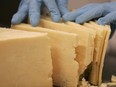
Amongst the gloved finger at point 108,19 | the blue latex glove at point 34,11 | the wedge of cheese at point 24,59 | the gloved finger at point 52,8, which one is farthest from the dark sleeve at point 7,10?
the gloved finger at point 108,19

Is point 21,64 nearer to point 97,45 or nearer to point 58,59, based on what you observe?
point 58,59

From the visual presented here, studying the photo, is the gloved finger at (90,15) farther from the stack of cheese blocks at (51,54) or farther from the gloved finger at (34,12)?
the gloved finger at (34,12)

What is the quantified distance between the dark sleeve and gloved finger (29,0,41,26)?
1.18 ft

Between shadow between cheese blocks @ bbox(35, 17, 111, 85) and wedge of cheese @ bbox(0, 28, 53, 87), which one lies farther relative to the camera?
shadow between cheese blocks @ bbox(35, 17, 111, 85)

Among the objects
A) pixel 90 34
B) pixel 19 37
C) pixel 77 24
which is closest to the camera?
pixel 19 37

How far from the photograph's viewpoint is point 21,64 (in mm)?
1062

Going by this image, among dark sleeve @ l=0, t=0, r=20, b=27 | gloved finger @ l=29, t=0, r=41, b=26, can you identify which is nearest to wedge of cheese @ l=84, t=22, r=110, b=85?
gloved finger @ l=29, t=0, r=41, b=26

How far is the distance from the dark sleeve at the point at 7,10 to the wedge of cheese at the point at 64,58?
0.49 meters

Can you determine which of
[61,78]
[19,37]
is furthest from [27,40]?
[61,78]

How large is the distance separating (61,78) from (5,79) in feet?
0.96

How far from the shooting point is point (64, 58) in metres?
1.17

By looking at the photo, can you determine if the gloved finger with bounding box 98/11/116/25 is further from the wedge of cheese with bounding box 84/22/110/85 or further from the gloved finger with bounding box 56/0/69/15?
the gloved finger with bounding box 56/0/69/15

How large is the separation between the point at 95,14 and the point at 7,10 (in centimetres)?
66

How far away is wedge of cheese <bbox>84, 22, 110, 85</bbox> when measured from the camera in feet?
3.95
